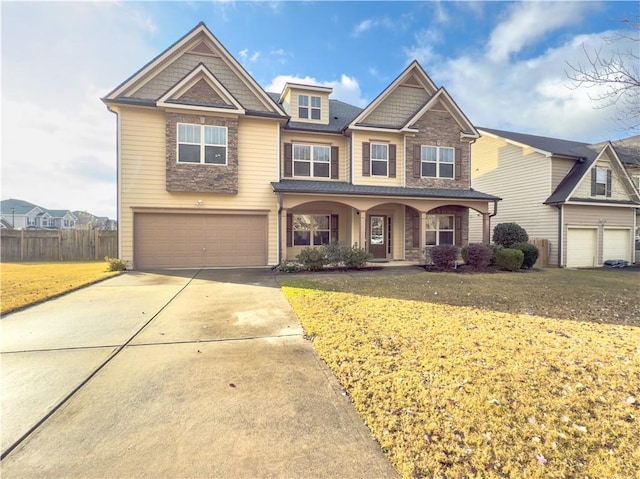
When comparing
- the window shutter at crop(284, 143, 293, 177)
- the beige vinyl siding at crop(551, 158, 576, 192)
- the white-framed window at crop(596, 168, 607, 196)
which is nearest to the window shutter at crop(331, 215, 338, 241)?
the window shutter at crop(284, 143, 293, 177)

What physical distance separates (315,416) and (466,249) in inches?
476

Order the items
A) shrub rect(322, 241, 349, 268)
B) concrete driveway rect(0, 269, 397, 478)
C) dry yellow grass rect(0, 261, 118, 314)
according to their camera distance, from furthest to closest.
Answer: shrub rect(322, 241, 349, 268), dry yellow grass rect(0, 261, 118, 314), concrete driveway rect(0, 269, 397, 478)

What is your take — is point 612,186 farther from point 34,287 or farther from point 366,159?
point 34,287

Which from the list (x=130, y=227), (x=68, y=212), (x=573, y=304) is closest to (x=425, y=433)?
(x=573, y=304)

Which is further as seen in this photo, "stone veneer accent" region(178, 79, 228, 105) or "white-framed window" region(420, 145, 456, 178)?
"white-framed window" region(420, 145, 456, 178)

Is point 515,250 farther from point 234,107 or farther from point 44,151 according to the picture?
point 44,151

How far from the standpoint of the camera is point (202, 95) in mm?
11844

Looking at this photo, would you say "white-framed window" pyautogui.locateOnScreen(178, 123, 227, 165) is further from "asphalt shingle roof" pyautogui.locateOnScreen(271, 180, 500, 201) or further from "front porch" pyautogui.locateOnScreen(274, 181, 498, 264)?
"front porch" pyautogui.locateOnScreen(274, 181, 498, 264)

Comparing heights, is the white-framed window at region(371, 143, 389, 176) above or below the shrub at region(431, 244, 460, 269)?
above

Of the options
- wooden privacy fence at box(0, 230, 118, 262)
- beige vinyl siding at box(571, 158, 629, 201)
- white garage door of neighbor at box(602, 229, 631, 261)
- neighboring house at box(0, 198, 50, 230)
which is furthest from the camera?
neighboring house at box(0, 198, 50, 230)

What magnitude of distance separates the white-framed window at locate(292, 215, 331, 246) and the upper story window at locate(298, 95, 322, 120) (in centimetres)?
517

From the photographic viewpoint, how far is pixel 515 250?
1258cm

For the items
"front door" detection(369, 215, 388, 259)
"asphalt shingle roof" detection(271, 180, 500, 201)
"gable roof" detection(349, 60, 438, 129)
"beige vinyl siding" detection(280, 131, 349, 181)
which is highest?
"gable roof" detection(349, 60, 438, 129)

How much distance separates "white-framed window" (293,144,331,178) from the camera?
13.9m
